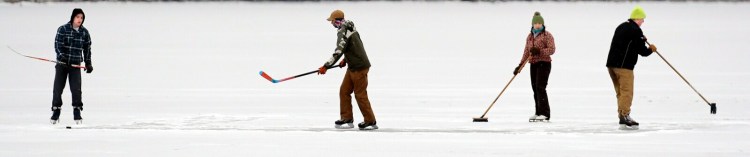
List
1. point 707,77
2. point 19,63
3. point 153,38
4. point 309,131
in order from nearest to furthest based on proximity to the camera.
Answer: point 309,131 → point 707,77 → point 19,63 → point 153,38

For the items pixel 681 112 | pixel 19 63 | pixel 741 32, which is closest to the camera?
pixel 681 112

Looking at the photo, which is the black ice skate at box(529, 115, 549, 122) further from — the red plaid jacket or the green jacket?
the green jacket

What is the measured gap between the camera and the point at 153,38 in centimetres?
3712

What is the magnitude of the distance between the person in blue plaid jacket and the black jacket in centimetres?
471

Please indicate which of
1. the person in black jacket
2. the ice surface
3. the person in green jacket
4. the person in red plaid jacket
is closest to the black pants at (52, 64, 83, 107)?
the ice surface

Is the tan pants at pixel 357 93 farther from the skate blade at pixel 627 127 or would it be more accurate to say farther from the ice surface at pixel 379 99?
the skate blade at pixel 627 127

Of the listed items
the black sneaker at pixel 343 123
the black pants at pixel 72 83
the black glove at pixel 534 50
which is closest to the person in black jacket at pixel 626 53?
the black glove at pixel 534 50

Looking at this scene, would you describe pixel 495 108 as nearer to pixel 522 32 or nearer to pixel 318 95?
pixel 318 95

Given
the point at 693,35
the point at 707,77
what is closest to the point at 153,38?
the point at 693,35

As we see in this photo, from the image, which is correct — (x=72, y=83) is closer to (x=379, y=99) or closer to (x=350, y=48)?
(x=350, y=48)

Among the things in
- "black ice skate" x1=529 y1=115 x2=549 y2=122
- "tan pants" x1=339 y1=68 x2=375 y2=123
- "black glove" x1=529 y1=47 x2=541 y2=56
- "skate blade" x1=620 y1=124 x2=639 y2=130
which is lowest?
"skate blade" x1=620 y1=124 x2=639 y2=130

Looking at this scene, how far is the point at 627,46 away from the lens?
13.3m

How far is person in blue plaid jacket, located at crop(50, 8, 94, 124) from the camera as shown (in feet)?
44.8

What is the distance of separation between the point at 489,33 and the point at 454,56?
39.8 feet
